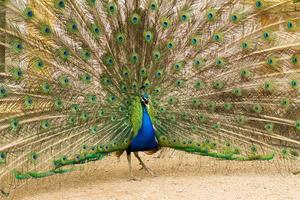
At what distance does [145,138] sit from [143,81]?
1.89 feet

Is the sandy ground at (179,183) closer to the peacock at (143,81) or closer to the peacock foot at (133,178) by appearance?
the peacock foot at (133,178)

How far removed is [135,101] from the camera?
19.8 feet

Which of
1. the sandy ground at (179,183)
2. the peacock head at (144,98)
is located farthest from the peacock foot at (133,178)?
the peacock head at (144,98)

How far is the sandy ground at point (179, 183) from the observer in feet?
18.4

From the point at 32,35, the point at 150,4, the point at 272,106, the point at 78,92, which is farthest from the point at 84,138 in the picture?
the point at 272,106

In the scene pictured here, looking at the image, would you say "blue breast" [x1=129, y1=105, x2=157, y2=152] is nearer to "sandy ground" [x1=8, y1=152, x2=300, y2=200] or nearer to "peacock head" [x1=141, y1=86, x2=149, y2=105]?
"peacock head" [x1=141, y1=86, x2=149, y2=105]

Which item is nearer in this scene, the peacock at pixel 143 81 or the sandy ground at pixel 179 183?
the sandy ground at pixel 179 183

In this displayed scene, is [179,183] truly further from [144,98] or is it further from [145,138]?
[144,98]

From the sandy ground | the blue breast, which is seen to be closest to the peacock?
the blue breast

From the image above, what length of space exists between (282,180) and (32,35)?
2.96 meters

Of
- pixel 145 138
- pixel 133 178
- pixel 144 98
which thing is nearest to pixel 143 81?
pixel 144 98

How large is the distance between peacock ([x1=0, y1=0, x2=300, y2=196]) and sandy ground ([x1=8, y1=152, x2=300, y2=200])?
271 millimetres

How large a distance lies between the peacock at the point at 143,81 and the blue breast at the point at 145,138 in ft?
0.04

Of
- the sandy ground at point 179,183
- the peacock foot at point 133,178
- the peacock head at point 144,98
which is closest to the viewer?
the sandy ground at point 179,183
